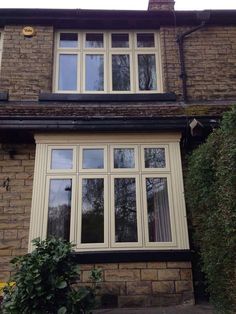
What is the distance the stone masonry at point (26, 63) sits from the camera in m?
7.52

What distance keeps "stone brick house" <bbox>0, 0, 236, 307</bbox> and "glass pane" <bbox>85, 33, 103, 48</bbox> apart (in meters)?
0.02

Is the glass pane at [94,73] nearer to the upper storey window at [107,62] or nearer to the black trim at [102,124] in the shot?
the upper storey window at [107,62]

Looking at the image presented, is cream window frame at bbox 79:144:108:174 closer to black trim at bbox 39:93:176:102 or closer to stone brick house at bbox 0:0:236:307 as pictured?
stone brick house at bbox 0:0:236:307

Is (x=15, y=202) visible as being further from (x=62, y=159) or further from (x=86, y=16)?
(x=86, y=16)

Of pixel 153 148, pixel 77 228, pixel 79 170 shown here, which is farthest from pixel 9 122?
pixel 153 148

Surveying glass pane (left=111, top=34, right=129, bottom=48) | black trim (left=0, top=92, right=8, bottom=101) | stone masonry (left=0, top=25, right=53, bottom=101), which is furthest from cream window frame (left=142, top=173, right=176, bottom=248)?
glass pane (left=111, top=34, right=129, bottom=48)

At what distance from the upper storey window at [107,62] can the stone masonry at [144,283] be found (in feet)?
12.7

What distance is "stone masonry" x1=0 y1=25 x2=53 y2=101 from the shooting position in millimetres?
7523

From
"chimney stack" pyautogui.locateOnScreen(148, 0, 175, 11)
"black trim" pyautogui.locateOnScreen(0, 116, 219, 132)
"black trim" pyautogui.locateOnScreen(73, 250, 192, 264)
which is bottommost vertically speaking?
"black trim" pyautogui.locateOnScreen(73, 250, 192, 264)

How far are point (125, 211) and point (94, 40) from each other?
14.2 ft

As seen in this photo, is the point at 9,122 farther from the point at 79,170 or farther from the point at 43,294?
the point at 43,294

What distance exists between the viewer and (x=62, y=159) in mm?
6469

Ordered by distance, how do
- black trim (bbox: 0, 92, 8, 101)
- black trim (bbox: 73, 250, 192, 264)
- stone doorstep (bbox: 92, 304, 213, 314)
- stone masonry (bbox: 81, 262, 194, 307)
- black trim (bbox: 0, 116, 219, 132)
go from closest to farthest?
stone doorstep (bbox: 92, 304, 213, 314)
stone masonry (bbox: 81, 262, 194, 307)
black trim (bbox: 73, 250, 192, 264)
black trim (bbox: 0, 116, 219, 132)
black trim (bbox: 0, 92, 8, 101)

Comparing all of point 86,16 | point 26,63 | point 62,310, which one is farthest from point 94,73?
point 62,310
